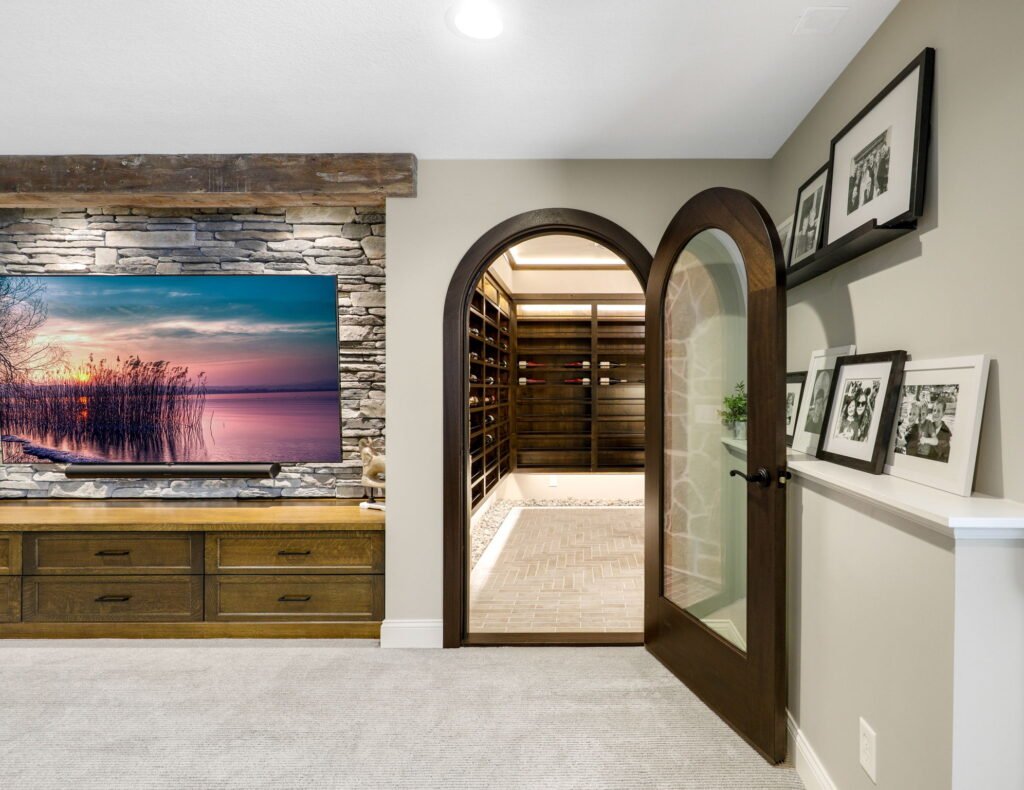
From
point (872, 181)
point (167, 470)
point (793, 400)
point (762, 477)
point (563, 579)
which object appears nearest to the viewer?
point (872, 181)

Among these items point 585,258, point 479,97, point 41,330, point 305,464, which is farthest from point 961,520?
point 585,258

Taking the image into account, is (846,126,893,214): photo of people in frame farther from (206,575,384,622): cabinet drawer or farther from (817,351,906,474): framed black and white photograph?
(206,575,384,622): cabinet drawer

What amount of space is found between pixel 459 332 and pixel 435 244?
18.6 inches

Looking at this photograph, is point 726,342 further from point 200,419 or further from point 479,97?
point 200,419

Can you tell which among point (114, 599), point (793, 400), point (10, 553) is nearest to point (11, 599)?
point (10, 553)

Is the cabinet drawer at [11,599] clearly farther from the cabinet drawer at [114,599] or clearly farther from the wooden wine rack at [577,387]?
the wooden wine rack at [577,387]

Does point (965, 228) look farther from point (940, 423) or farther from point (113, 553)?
point (113, 553)

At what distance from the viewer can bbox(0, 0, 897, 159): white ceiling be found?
1.94 m

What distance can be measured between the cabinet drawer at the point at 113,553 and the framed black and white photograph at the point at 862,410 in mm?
3043

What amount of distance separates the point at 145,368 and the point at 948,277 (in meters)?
3.96

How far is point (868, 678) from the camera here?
164 cm

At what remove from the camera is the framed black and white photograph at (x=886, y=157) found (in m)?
1.73

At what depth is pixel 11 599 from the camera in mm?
3188

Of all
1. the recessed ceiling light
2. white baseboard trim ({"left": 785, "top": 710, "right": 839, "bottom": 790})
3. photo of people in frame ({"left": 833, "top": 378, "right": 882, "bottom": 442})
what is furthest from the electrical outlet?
the recessed ceiling light
